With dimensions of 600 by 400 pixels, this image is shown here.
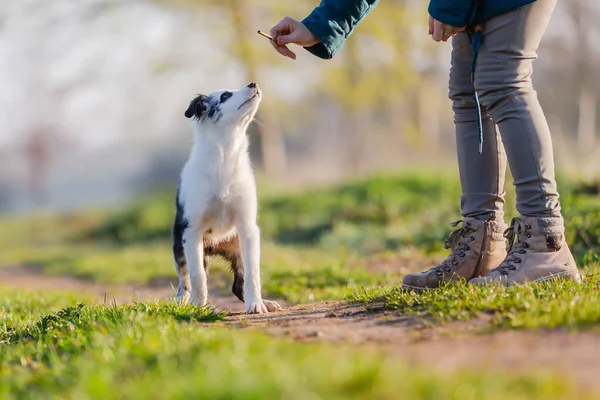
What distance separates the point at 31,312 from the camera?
4.83 meters

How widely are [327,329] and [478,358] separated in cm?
80

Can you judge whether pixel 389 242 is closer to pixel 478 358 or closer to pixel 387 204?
pixel 387 204

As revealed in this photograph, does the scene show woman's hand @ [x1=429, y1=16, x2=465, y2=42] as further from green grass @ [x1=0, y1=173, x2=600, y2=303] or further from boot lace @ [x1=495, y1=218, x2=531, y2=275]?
green grass @ [x1=0, y1=173, x2=600, y2=303]


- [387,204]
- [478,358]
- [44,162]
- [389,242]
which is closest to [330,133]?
[44,162]

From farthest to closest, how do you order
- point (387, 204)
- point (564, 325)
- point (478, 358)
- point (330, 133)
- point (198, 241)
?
point (330, 133)
point (387, 204)
point (198, 241)
point (564, 325)
point (478, 358)

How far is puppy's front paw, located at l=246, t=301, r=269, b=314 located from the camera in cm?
392

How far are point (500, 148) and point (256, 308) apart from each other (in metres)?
1.64

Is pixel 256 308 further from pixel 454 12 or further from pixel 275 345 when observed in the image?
Result: pixel 454 12

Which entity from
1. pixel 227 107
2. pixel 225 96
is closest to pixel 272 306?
pixel 227 107

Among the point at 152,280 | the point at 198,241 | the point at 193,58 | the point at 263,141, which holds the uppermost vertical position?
the point at 193,58

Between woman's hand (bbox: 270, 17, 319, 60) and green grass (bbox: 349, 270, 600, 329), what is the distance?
4.90 feet

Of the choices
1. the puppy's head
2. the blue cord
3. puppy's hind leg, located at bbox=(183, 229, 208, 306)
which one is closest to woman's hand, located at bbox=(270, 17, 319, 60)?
the puppy's head

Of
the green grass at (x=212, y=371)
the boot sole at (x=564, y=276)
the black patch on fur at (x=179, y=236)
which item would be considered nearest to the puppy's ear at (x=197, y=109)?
the black patch on fur at (x=179, y=236)

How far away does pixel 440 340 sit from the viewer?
2.64 meters
